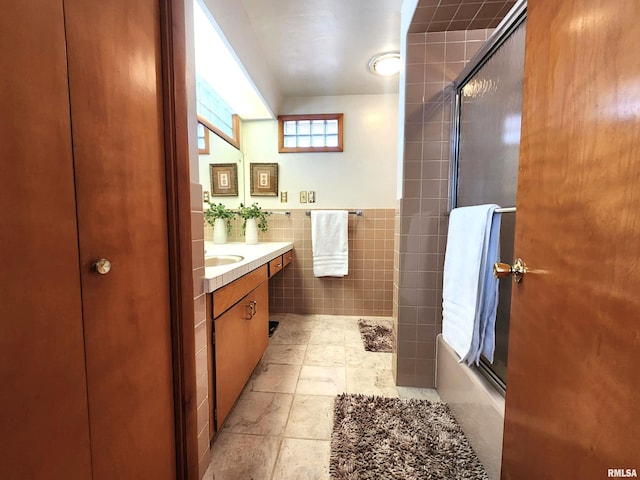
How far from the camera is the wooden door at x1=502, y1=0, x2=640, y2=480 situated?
372mm

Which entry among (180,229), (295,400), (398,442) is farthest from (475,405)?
(180,229)

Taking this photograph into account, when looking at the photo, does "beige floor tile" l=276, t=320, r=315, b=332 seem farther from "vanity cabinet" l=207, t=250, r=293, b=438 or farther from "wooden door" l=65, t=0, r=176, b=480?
"wooden door" l=65, t=0, r=176, b=480

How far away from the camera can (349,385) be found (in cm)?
152

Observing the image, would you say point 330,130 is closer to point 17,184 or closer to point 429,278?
point 429,278

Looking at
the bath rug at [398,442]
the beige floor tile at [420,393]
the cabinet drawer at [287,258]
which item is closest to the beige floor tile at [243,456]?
the bath rug at [398,442]

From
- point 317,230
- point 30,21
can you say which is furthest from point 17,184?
point 317,230

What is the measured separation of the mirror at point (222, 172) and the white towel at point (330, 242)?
2.55 ft

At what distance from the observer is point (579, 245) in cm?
46

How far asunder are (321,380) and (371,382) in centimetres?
32

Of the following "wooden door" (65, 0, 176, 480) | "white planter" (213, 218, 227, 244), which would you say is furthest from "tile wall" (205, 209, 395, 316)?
"wooden door" (65, 0, 176, 480)

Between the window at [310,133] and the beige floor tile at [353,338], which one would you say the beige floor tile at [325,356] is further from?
the window at [310,133]

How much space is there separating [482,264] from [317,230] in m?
1.58

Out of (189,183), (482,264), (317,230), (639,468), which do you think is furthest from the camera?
(317,230)

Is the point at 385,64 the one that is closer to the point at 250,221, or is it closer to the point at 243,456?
the point at 250,221
